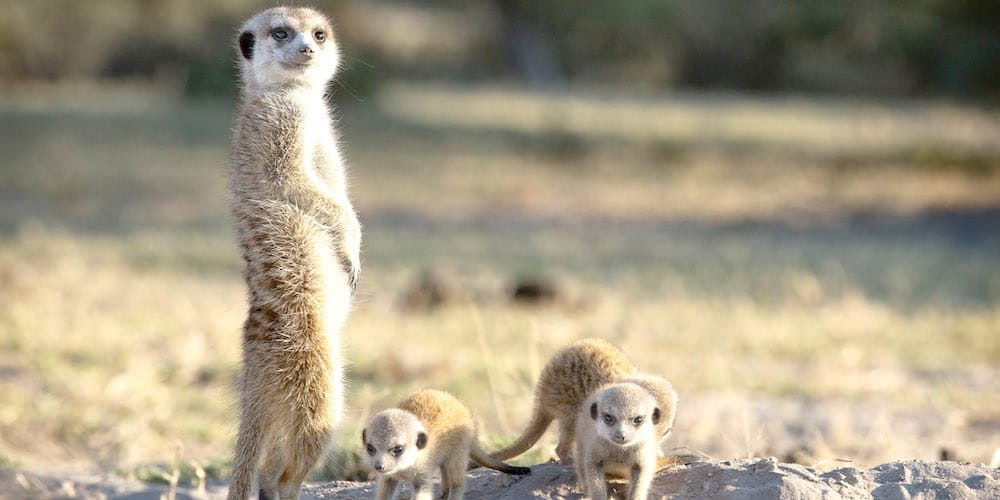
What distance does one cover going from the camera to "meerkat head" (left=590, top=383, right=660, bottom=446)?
3.77m

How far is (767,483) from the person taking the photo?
398 cm

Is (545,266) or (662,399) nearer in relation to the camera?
(662,399)

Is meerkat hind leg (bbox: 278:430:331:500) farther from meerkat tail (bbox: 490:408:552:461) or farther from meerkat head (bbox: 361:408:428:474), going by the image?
meerkat tail (bbox: 490:408:552:461)

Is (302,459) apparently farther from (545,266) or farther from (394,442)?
(545,266)

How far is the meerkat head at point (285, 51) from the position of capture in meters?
4.50

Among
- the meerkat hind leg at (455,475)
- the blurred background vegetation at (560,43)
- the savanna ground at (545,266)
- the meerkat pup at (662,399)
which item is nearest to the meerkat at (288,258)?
the meerkat hind leg at (455,475)

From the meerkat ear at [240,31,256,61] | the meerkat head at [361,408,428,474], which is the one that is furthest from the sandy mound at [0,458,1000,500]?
the meerkat ear at [240,31,256,61]

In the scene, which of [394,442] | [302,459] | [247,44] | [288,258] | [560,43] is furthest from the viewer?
[560,43]

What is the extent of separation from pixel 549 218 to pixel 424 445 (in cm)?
1389

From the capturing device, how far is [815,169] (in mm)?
20578

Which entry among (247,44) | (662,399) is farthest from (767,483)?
(247,44)

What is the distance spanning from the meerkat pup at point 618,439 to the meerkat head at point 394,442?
538 mm

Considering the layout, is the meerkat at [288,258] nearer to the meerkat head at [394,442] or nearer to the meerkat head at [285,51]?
the meerkat head at [285,51]

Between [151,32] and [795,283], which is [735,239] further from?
[151,32]
